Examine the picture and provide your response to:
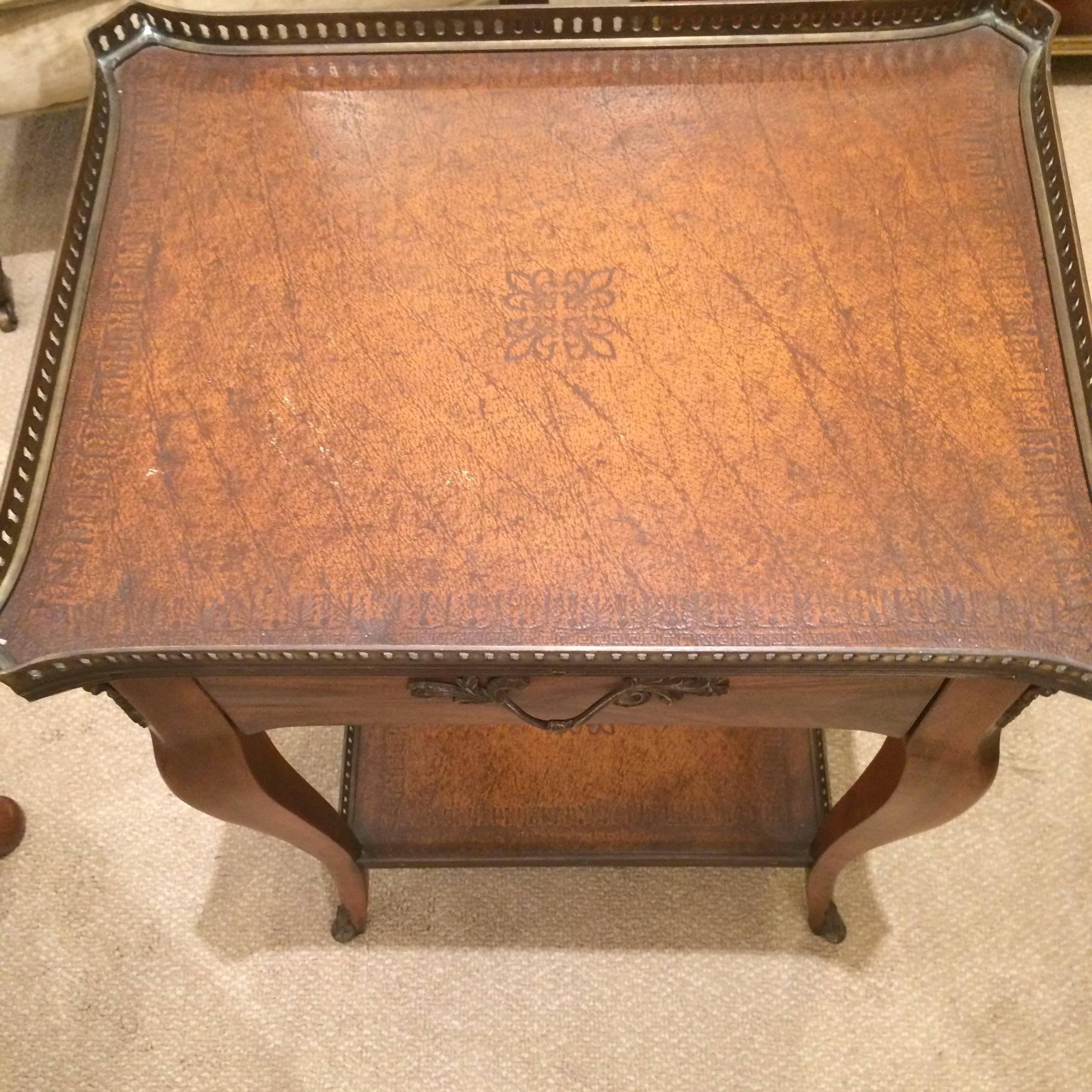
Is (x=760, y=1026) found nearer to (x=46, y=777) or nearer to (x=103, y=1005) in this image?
(x=103, y=1005)

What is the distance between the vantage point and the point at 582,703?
660mm

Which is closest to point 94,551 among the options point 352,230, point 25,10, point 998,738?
point 352,230

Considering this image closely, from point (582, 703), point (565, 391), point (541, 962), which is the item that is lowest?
point (541, 962)

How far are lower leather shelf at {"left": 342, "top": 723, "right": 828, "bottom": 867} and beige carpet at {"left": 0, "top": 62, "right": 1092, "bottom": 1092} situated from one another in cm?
10

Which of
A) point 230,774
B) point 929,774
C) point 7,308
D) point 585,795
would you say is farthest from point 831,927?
point 7,308

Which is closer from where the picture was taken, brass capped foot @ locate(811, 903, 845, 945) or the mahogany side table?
the mahogany side table

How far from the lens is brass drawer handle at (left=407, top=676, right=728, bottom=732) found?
0.62 meters

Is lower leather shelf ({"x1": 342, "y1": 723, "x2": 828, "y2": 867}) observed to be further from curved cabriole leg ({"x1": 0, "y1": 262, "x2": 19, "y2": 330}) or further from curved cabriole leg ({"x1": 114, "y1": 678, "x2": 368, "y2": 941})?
curved cabriole leg ({"x1": 0, "y1": 262, "x2": 19, "y2": 330})

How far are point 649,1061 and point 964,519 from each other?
688mm

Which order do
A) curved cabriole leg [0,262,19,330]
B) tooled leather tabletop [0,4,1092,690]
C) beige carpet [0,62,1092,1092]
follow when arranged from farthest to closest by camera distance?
curved cabriole leg [0,262,19,330], beige carpet [0,62,1092,1092], tooled leather tabletop [0,4,1092,690]

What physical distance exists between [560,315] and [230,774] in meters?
0.42

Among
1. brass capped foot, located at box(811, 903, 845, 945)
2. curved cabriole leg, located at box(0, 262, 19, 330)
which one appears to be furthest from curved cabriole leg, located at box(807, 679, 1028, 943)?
curved cabriole leg, located at box(0, 262, 19, 330)

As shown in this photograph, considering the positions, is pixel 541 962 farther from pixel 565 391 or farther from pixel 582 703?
pixel 565 391

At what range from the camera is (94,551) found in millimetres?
614
